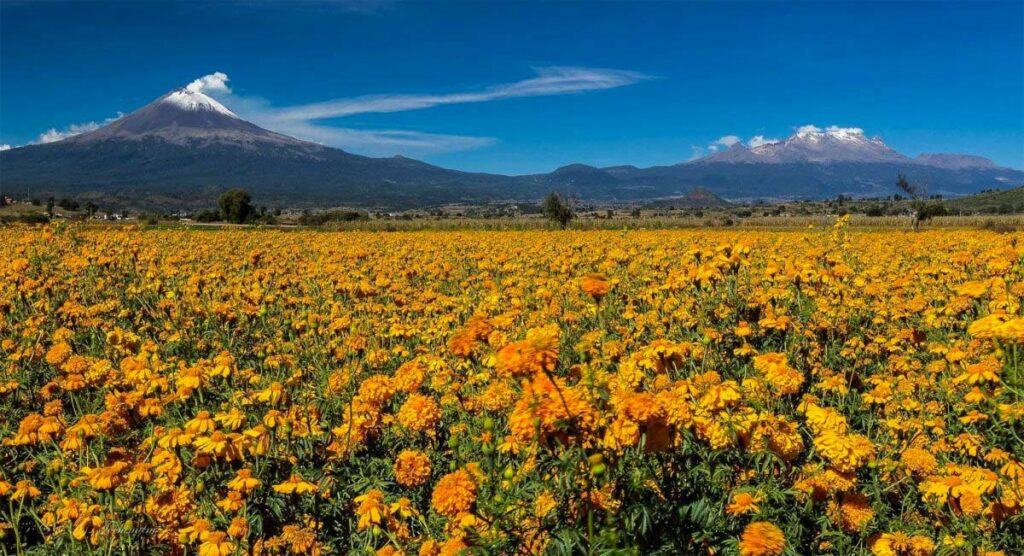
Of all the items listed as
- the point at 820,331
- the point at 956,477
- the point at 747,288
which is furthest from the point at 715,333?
the point at 747,288

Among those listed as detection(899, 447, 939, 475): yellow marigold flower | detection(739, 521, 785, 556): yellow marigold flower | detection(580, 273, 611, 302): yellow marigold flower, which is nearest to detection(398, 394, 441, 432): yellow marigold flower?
detection(580, 273, 611, 302): yellow marigold flower

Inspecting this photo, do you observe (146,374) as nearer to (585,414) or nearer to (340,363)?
(340,363)

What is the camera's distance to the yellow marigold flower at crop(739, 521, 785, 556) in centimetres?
182

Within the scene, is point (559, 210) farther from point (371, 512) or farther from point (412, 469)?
point (371, 512)

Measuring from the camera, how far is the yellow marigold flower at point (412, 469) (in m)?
2.78

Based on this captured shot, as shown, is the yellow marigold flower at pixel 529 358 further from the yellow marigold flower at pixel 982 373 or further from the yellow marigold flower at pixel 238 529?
the yellow marigold flower at pixel 982 373

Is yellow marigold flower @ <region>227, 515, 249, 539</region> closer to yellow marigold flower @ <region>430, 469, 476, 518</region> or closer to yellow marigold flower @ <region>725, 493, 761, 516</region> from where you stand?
yellow marigold flower @ <region>430, 469, 476, 518</region>

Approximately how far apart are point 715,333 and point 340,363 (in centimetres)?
304

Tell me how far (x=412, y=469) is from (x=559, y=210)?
3956cm

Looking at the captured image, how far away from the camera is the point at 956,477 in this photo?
100 inches

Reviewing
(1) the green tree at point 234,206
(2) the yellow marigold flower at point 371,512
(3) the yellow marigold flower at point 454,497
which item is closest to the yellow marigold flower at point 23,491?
(2) the yellow marigold flower at point 371,512

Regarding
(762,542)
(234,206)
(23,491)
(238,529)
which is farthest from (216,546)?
(234,206)

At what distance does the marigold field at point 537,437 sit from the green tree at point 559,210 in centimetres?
3288

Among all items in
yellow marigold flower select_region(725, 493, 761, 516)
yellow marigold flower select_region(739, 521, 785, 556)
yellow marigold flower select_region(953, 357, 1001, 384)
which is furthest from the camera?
yellow marigold flower select_region(953, 357, 1001, 384)
